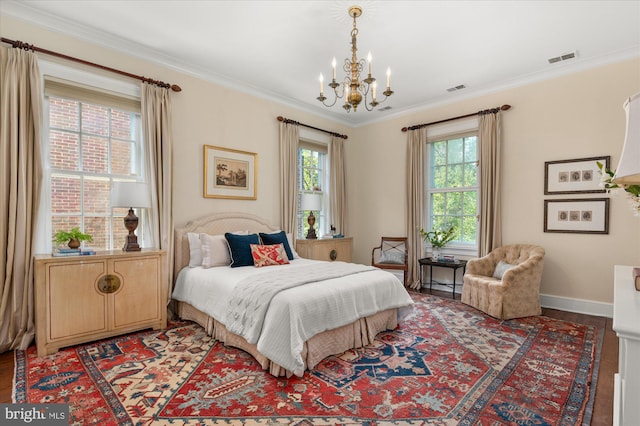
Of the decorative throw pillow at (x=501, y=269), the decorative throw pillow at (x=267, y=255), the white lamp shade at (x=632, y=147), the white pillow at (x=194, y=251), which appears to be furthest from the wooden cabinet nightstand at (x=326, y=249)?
the white lamp shade at (x=632, y=147)

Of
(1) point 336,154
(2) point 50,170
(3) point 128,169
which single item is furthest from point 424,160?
(2) point 50,170

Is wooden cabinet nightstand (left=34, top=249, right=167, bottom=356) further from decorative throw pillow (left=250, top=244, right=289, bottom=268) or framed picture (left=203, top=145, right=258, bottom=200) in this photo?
framed picture (left=203, top=145, right=258, bottom=200)

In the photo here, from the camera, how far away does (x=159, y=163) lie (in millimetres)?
3693

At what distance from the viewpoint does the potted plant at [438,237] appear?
508 cm

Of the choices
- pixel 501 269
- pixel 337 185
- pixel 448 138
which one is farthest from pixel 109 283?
pixel 448 138

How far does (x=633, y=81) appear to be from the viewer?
3.65m

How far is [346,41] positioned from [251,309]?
2.85 metres

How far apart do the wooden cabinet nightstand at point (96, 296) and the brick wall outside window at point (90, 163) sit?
504 millimetres

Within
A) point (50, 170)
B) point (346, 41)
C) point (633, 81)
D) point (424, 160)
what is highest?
point (346, 41)

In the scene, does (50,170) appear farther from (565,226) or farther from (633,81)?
(633,81)

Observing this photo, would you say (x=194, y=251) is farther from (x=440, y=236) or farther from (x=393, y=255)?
(x=440, y=236)

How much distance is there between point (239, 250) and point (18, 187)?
206 centimetres

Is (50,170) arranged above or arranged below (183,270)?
above

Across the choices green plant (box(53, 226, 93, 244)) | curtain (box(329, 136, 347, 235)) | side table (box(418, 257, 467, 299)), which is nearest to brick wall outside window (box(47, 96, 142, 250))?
green plant (box(53, 226, 93, 244))
